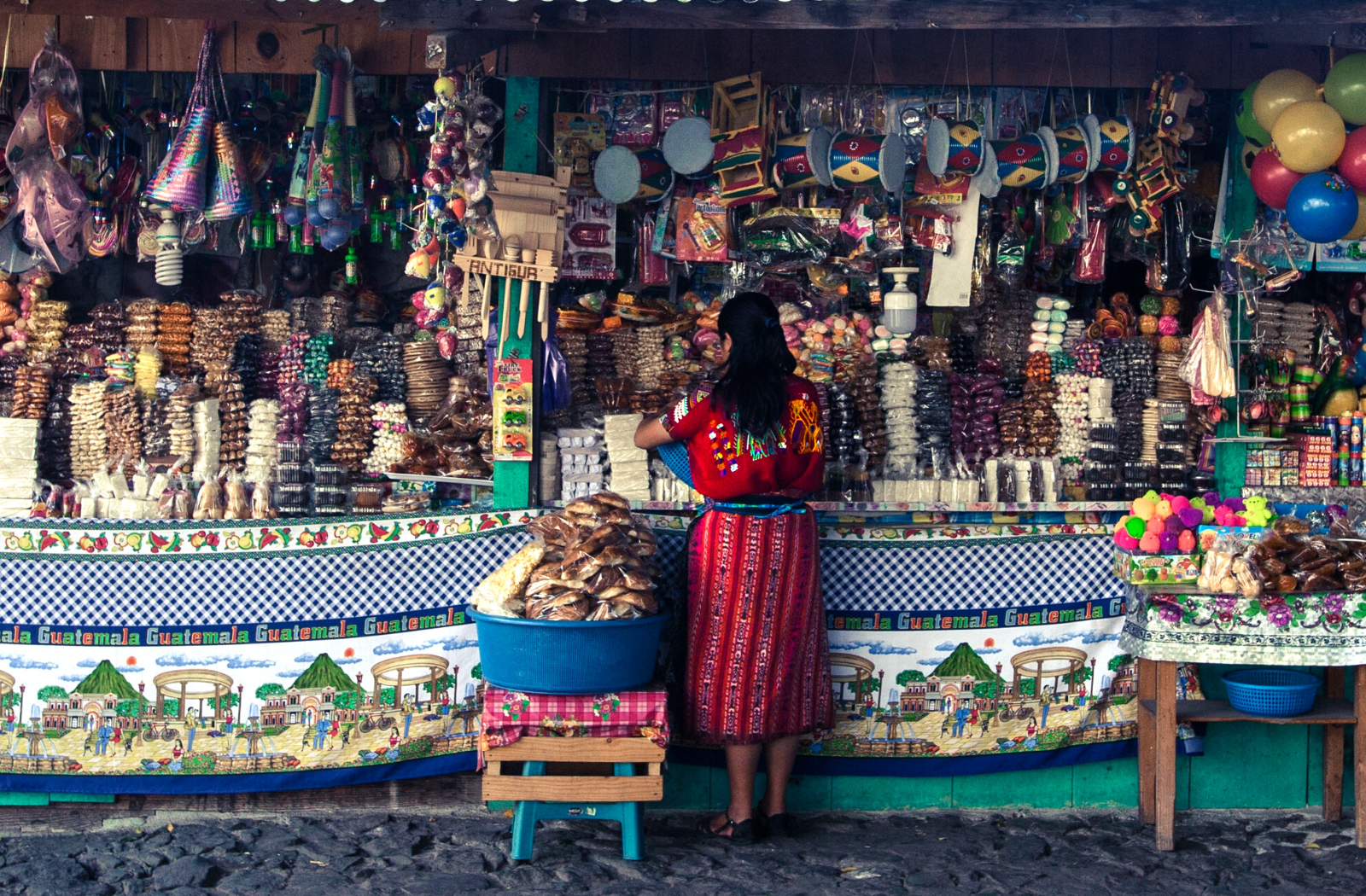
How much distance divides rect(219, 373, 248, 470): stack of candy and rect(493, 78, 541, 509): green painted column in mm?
1446

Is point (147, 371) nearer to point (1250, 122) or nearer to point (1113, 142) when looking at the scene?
point (1113, 142)

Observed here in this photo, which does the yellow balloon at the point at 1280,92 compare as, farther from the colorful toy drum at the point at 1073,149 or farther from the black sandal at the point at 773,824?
the black sandal at the point at 773,824

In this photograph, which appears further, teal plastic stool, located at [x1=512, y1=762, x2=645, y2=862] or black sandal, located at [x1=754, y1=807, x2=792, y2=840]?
black sandal, located at [x1=754, y1=807, x2=792, y2=840]

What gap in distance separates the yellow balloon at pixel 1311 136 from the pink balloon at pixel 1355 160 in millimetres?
22

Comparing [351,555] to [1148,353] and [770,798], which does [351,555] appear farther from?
[1148,353]

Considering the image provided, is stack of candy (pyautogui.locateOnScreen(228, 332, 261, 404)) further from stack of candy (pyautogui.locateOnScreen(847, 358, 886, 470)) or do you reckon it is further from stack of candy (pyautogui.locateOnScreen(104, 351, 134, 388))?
stack of candy (pyautogui.locateOnScreen(847, 358, 886, 470))

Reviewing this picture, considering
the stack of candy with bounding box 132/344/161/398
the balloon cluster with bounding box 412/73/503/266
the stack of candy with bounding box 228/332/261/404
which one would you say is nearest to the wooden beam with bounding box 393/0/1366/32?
the balloon cluster with bounding box 412/73/503/266

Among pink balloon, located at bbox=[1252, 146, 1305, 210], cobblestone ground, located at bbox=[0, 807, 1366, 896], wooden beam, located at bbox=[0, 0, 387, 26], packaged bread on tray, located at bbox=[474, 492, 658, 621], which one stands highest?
wooden beam, located at bbox=[0, 0, 387, 26]

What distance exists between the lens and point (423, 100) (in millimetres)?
5562

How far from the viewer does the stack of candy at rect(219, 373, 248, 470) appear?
5582 mm

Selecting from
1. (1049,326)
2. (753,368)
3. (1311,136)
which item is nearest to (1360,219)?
(1311,136)

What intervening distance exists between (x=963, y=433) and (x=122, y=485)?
3.40m

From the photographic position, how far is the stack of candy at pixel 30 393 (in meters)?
5.60

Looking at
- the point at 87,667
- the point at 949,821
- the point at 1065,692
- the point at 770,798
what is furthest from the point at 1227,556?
the point at 87,667
